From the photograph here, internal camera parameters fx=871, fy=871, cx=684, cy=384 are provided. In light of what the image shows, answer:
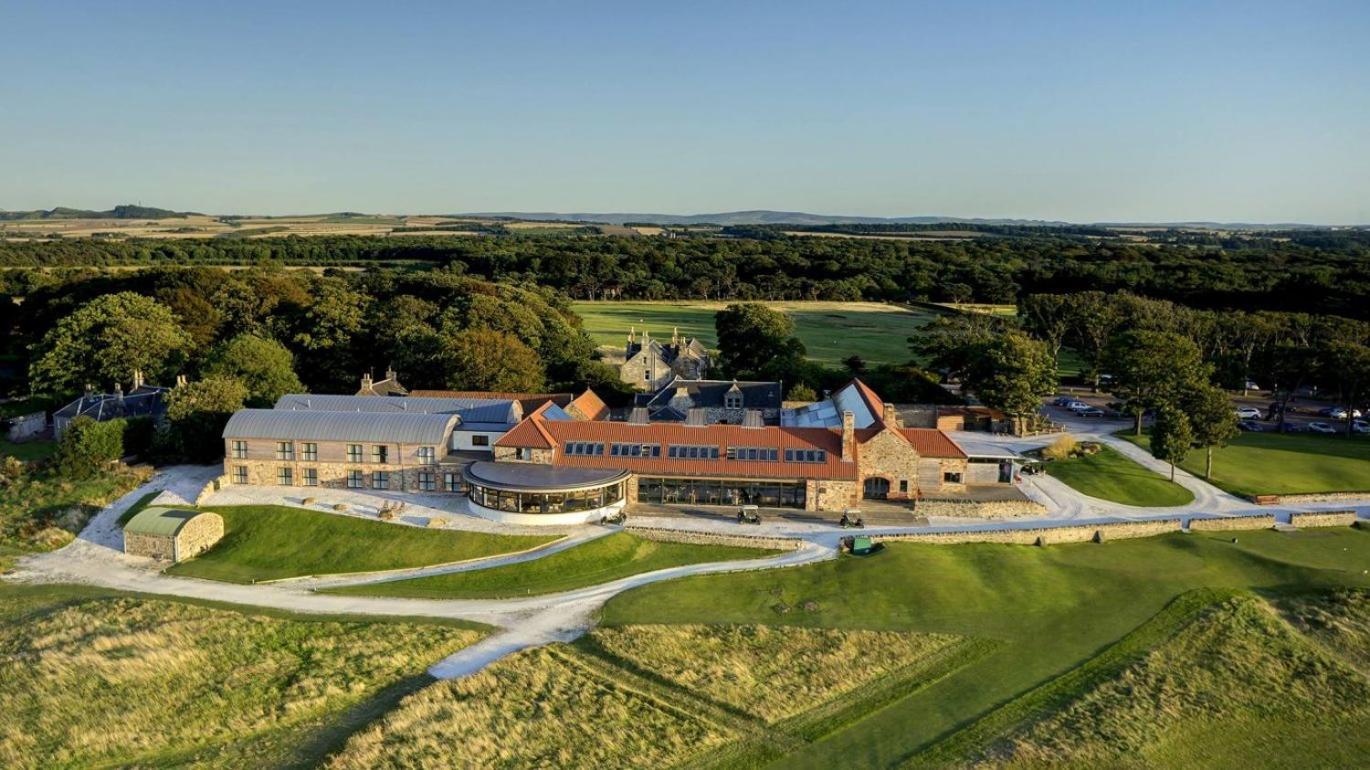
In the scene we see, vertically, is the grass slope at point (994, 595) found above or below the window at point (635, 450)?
below

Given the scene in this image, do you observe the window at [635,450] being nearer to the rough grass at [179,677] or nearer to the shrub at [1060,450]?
the rough grass at [179,677]

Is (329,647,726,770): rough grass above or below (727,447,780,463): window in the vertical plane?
below

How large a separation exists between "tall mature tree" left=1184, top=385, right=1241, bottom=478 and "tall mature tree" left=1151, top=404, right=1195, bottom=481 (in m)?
0.74

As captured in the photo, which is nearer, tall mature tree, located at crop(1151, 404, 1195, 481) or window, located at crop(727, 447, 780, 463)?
window, located at crop(727, 447, 780, 463)

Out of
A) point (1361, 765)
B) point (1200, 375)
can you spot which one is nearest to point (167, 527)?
point (1361, 765)

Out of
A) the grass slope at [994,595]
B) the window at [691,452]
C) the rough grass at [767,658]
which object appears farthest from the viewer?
the window at [691,452]

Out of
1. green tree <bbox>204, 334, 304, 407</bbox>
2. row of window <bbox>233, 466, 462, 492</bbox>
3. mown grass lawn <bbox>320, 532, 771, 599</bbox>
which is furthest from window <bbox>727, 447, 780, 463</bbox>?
green tree <bbox>204, 334, 304, 407</bbox>

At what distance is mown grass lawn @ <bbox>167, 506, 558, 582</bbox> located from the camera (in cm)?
4338

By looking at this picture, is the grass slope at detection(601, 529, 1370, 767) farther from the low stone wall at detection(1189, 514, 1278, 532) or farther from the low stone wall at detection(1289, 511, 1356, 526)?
the low stone wall at detection(1289, 511, 1356, 526)

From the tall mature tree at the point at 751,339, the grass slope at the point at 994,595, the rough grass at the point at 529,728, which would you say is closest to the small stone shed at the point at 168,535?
the rough grass at the point at 529,728

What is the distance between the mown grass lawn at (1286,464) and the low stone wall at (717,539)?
31.1 metres

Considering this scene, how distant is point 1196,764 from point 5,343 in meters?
119

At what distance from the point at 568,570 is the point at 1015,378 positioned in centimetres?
4108

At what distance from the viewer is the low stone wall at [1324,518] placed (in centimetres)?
4984
